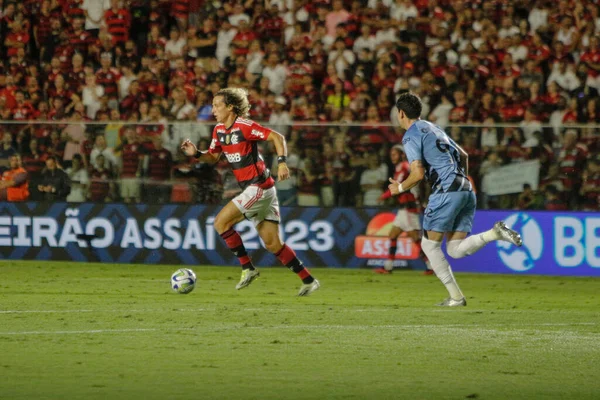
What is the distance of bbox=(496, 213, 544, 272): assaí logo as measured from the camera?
58.7ft

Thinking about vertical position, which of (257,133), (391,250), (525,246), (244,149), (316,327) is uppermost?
(257,133)

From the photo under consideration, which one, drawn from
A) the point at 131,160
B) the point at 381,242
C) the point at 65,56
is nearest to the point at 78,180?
the point at 131,160

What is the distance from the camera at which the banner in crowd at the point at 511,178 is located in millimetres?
17781

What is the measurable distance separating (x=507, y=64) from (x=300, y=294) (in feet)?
27.1

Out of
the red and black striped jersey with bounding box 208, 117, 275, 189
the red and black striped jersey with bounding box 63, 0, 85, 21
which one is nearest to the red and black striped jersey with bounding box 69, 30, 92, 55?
the red and black striped jersey with bounding box 63, 0, 85, 21

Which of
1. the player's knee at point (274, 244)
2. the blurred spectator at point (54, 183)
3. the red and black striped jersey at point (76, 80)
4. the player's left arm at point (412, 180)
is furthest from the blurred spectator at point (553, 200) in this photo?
the red and black striped jersey at point (76, 80)

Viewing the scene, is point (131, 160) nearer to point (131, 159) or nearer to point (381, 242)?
point (131, 159)

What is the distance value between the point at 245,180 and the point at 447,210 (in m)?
3.01

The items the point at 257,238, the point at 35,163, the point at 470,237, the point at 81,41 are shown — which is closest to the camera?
the point at 470,237

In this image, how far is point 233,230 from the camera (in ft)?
46.7

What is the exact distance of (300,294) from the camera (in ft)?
45.8

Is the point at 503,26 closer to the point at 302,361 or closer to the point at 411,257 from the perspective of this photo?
the point at 411,257

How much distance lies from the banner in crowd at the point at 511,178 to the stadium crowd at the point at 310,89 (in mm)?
106

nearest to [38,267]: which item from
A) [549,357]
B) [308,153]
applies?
[308,153]
